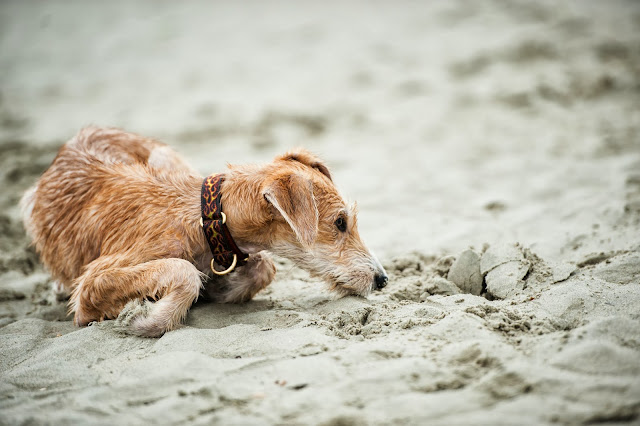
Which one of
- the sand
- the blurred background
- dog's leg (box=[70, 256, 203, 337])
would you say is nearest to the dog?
dog's leg (box=[70, 256, 203, 337])

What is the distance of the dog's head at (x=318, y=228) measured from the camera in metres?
4.00

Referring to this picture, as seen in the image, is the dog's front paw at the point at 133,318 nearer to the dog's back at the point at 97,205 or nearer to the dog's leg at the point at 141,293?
the dog's leg at the point at 141,293

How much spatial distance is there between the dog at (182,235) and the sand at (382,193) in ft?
0.73

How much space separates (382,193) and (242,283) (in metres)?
2.88

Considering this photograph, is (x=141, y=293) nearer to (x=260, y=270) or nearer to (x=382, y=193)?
(x=260, y=270)

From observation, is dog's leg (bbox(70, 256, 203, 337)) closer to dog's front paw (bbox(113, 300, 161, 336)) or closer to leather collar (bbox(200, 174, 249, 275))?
dog's front paw (bbox(113, 300, 161, 336))

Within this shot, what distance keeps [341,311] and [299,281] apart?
1.10m

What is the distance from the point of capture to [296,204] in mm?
3986

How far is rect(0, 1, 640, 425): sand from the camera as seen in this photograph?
115 inches

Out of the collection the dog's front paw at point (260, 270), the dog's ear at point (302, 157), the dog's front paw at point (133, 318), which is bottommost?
the dog's front paw at point (133, 318)

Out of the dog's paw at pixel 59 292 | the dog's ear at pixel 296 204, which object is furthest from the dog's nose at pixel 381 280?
the dog's paw at pixel 59 292

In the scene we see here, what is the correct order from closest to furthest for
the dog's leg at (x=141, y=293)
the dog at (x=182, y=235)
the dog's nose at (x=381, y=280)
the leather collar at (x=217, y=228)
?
the dog's leg at (x=141, y=293) < the dog at (x=182, y=235) < the leather collar at (x=217, y=228) < the dog's nose at (x=381, y=280)

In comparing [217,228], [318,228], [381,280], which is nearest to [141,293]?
[217,228]

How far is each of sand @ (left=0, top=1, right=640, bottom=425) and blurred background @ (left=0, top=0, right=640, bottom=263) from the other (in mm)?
48
